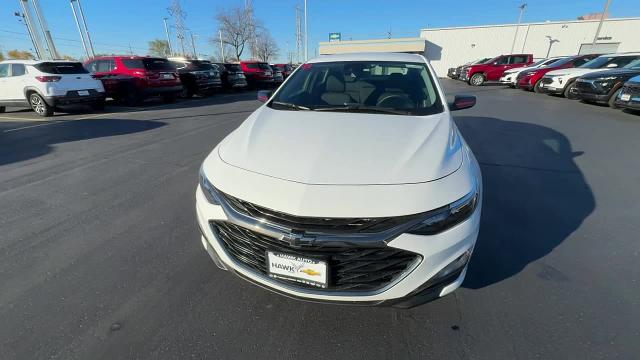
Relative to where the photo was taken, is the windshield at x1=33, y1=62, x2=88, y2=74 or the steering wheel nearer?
the steering wheel

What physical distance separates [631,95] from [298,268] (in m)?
10.0

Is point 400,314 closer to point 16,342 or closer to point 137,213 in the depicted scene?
A: point 16,342

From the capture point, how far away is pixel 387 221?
1311 mm

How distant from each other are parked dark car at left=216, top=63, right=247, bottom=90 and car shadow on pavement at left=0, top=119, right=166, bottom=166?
26.3ft

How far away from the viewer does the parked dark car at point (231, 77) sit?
14.9m

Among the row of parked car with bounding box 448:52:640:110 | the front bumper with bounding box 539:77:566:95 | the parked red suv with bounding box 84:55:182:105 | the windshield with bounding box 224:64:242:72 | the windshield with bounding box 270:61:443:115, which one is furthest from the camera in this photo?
the windshield with bounding box 224:64:242:72

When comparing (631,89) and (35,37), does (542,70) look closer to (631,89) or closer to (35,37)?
(631,89)

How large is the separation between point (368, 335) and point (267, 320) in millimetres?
604

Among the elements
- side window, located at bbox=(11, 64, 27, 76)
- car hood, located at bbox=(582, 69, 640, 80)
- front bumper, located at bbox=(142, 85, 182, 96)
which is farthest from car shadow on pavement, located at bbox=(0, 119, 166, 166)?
car hood, located at bbox=(582, 69, 640, 80)

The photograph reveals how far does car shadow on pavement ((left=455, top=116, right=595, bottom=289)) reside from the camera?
2.21m

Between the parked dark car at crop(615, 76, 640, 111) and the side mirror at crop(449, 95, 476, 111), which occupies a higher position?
the side mirror at crop(449, 95, 476, 111)

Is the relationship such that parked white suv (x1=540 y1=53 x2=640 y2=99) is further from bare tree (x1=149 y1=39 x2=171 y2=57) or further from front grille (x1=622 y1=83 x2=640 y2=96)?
bare tree (x1=149 y1=39 x2=171 y2=57)

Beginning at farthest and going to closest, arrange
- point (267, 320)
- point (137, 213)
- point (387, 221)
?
point (137, 213) → point (267, 320) → point (387, 221)

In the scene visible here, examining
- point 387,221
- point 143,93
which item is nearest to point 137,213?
point 387,221
